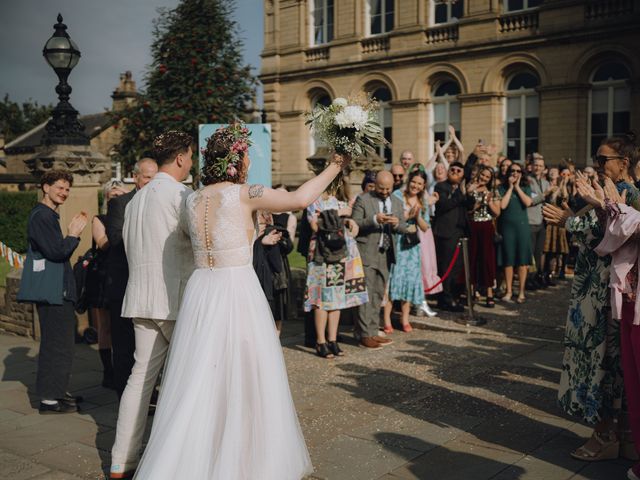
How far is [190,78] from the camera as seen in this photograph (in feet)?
95.5

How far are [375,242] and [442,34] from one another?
60.2ft

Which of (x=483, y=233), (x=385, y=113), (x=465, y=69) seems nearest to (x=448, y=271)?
(x=483, y=233)

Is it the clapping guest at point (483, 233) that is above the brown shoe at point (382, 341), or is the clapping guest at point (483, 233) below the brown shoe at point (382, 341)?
above

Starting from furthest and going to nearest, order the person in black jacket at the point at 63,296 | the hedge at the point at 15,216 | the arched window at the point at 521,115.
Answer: the arched window at the point at 521,115 → the hedge at the point at 15,216 → the person in black jacket at the point at 63,296

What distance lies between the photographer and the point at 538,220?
12.4 metres

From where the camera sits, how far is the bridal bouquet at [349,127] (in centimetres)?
445

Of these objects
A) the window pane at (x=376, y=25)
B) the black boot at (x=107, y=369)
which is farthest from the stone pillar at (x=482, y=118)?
the black boot at (x=107, y=369)

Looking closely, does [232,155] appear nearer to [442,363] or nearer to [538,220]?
[442,363]

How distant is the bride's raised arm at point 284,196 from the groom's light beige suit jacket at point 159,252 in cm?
67

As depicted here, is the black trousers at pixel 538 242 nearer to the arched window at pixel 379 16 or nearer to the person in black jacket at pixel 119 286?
the person in black jacket at pixel 119 286

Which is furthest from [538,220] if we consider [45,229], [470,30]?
[470,30]

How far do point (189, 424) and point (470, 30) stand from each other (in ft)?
74.4

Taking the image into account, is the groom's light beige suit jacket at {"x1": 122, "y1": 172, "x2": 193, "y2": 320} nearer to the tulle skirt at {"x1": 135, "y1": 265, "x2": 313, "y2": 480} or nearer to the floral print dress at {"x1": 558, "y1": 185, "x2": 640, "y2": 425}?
the tulle skirt at {"x1": 135, "y1": 265, "x2": 313, "y2": 480}

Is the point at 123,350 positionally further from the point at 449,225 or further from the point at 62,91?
the point at 449,225
